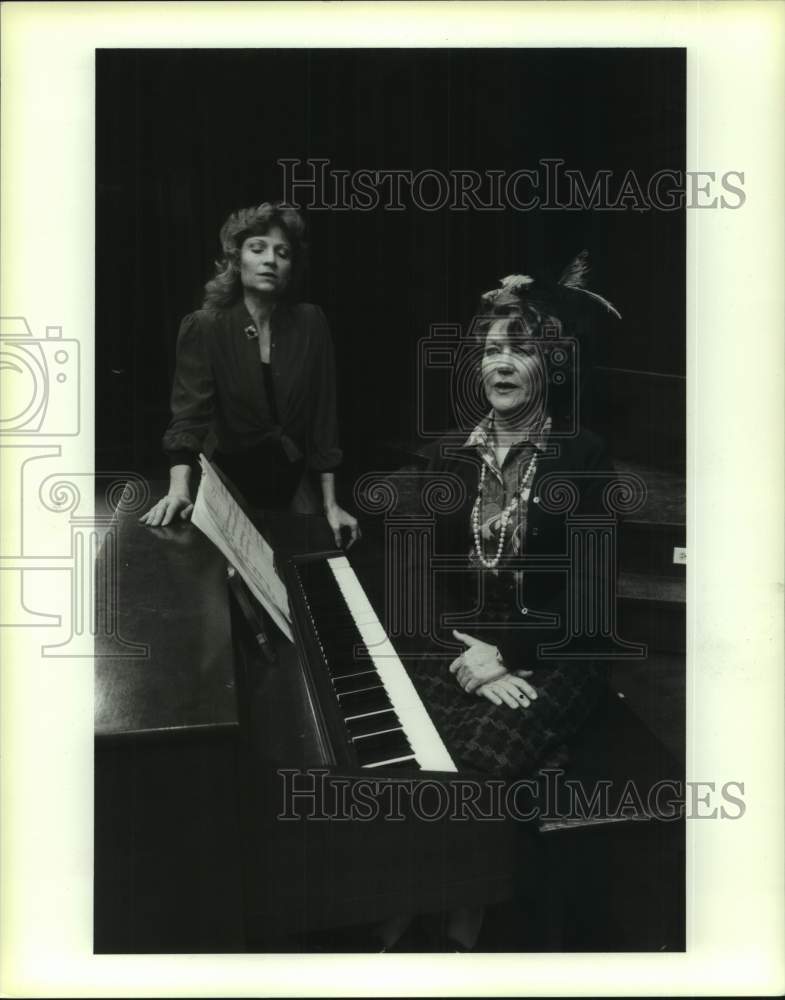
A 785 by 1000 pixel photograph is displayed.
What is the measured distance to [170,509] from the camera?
2.16 m

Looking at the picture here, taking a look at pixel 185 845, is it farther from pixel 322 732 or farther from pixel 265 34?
pixel 265 34

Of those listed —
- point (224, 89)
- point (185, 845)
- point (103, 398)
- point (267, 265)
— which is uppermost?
point (224, 89)

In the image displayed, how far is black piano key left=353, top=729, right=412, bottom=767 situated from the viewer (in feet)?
6.28

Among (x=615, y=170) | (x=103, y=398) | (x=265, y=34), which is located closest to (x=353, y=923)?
(x=103, y=398)

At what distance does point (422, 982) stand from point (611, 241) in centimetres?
190

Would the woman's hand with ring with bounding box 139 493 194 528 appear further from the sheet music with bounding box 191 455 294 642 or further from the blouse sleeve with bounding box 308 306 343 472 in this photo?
the blouse sleeve with bounding box 308 306 343 472

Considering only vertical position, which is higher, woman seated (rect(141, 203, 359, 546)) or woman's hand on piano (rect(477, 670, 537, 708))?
woman seated (rect(141, 203, 359, 546))

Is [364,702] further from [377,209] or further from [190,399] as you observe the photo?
[377,209]

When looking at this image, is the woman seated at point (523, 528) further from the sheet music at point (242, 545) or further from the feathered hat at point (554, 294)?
the sheet music at point (242, 545)

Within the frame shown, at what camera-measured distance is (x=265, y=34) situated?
7.20 feet

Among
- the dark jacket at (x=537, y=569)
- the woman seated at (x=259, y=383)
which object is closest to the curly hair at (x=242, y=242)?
the woman seated at (x=259, y=383)

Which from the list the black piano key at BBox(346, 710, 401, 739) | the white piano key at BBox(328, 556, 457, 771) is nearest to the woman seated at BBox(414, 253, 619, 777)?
the white piano key at BBox(328, 556, 457, 771)

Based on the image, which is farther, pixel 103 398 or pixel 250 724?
pixel 103 398

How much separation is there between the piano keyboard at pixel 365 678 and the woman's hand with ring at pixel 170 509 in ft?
1.03
